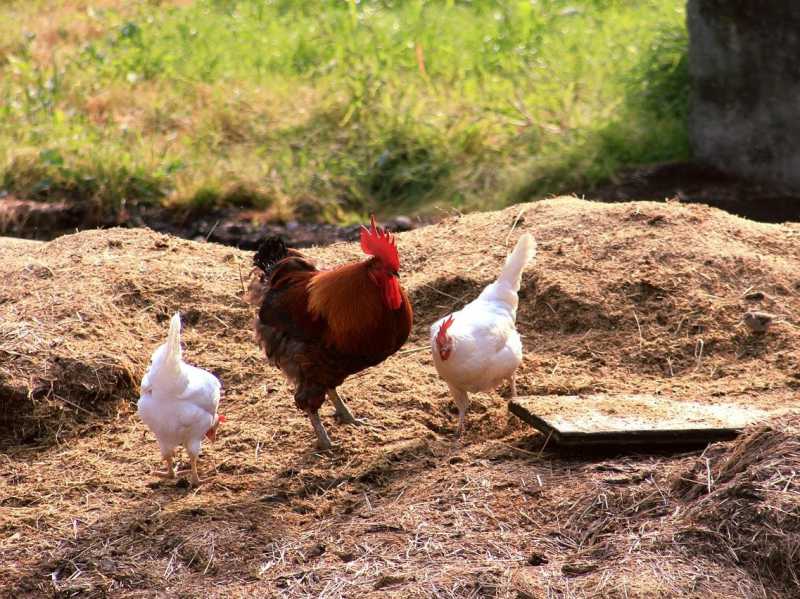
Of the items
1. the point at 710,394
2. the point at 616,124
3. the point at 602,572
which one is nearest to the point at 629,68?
the point at 616,124

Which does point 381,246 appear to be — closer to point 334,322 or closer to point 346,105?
point 334,322

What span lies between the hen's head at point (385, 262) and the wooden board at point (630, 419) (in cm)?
79

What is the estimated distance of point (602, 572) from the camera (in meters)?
3.82

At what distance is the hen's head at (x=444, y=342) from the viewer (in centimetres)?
480

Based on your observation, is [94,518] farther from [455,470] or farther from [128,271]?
[128,271]

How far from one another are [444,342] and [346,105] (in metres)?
5.77

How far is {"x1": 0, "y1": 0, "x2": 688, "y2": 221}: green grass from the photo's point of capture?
9180mm

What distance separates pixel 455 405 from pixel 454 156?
14.6 ft

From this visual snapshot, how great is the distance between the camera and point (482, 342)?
16.0 ft

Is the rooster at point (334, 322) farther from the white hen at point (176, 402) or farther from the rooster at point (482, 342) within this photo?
the white hen at point (176, 402)

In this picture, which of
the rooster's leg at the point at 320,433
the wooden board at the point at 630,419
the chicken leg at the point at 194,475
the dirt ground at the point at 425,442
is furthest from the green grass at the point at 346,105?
the chicken leg at the point at 194,475

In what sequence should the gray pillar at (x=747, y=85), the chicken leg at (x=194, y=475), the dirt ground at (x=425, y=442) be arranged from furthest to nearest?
the gray pillar at (x=747, y=85)
the chicken leg at (x=194, y=475)
the dirt ground at (x=425, y=442)

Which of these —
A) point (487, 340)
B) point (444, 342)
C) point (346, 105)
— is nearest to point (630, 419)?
point (487, 340)

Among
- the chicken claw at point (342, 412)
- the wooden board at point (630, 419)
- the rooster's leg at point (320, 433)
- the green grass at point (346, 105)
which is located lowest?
the green grass at point (346, 105)
